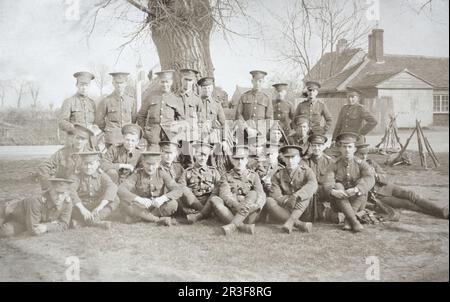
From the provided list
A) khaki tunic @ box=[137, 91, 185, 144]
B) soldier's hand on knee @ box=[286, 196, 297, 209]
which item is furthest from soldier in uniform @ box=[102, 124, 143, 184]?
soldier's hand on knee @ box=[286, 196, 297, 209]

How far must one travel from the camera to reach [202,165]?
4930 mm

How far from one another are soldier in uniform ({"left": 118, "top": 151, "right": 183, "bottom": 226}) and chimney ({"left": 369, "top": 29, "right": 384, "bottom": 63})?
2.94 meters

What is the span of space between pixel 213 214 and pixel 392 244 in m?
1.92

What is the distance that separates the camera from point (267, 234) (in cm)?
431

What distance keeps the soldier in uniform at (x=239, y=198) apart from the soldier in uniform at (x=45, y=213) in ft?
5.24

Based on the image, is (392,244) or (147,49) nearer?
(392,244)

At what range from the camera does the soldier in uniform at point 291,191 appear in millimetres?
4414

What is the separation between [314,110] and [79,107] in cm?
311

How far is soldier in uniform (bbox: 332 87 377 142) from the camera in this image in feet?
17.8

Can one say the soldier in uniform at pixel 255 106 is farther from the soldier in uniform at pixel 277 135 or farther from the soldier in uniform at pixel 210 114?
the soldier in uniform at pixel 210 114

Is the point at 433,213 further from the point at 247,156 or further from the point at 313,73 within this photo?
the point at 313,73

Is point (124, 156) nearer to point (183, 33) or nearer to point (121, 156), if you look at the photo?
point (121, 156)

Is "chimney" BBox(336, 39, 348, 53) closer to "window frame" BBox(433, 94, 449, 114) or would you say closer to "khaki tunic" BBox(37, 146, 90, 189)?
"window frame" BBox(433, 94, 449, 114)
